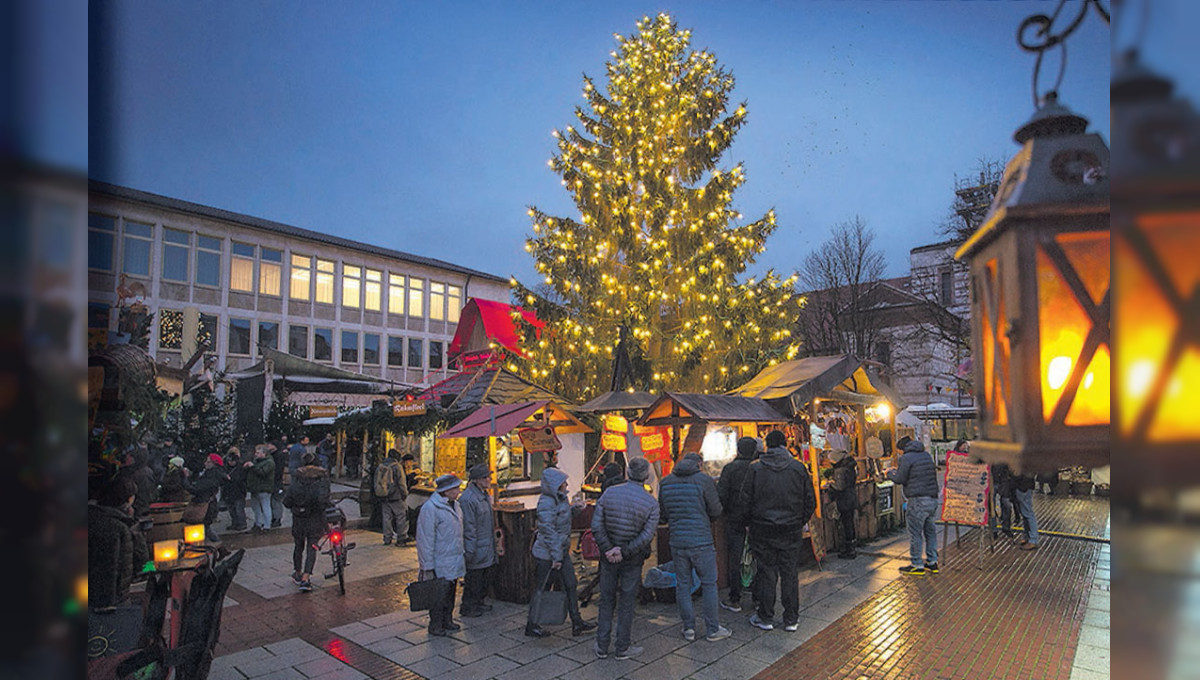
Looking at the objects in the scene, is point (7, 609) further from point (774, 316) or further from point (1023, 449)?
point (774, 316)

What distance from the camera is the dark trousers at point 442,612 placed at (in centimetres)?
697

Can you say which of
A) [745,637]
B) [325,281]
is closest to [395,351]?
[325,281]

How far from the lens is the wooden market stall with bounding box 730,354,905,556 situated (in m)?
10.3

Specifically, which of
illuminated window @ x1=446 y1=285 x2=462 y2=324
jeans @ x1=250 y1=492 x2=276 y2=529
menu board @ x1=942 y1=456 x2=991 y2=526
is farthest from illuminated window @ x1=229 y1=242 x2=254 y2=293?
Result: menu board @ x1=942 y1=456 x2=991 y2=526

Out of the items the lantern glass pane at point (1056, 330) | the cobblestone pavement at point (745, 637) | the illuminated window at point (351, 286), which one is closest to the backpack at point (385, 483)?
the cobblestone pavement at point (745, 637)

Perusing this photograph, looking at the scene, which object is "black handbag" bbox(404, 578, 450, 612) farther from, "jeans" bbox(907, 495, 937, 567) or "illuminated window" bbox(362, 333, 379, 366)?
"illuminated window" bbox(362, 333, 379, 366)

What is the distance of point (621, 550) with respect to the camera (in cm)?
635

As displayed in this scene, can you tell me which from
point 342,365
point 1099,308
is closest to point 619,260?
point 1099,308

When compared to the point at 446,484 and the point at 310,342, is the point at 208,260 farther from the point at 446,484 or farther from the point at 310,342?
the point at 446,484

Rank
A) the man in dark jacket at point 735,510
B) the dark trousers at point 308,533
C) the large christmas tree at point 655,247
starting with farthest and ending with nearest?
the large christmas tree at point 655,247
the dark trousers at point 308,533
the man in dark jacket at point 735,510

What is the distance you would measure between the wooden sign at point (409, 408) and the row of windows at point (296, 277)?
660 inches

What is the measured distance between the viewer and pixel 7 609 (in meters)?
1.08

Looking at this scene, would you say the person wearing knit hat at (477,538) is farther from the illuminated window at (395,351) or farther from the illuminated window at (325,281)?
the illuminated window at (395,351)

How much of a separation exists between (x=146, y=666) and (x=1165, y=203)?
5.29 meters
